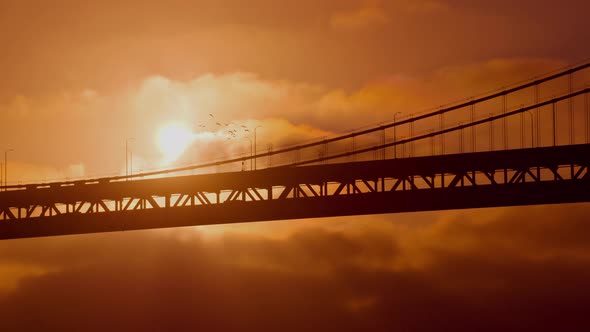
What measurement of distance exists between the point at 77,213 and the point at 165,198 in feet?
24.5

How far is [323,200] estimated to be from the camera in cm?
10781

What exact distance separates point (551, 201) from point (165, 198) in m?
28.5

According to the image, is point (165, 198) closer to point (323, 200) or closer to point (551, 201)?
point (323, 200)

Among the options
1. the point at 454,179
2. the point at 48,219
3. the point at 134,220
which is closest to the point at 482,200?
the point at 454,179

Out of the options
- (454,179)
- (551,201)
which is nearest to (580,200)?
(551,201)

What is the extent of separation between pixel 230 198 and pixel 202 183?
2362 mm

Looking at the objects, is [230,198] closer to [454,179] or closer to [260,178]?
[260,178]

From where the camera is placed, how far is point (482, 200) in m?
106

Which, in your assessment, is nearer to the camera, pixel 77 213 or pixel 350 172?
pixel 350 172

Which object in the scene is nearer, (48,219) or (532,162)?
(532,162)

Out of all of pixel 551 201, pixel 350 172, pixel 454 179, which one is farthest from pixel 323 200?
pixel 551 201

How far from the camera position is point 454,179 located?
10619 centimetres

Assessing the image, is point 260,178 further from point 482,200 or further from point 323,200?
point 482,200

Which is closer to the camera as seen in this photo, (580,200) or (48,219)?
(580,200)
